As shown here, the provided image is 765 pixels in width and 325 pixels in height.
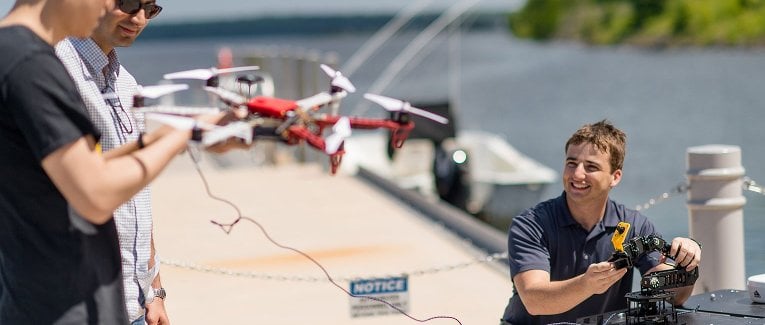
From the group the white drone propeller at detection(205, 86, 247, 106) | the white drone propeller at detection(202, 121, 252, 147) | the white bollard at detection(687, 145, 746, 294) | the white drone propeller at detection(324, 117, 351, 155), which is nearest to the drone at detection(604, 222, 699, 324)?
the white drone propeller at detection(324, 117, 351, 155)

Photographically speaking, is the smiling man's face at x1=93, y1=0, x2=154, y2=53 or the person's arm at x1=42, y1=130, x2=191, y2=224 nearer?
the person's arm at x1=42, y1=130, x2=191, y2=224

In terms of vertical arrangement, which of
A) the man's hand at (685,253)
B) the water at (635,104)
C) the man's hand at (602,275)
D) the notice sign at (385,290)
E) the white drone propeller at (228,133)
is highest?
the water at (635,104)

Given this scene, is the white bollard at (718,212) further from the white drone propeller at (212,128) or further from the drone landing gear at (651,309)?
the white drone propeller at (212,128)

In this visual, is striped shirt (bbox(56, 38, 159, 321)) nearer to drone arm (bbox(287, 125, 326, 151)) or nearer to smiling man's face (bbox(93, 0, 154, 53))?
smiling man's face (bbox(93, 0, 154, 53))

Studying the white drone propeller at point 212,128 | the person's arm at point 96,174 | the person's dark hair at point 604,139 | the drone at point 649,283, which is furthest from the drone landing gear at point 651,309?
the person's arm at point 96,174

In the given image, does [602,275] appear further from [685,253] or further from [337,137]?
[337,137]

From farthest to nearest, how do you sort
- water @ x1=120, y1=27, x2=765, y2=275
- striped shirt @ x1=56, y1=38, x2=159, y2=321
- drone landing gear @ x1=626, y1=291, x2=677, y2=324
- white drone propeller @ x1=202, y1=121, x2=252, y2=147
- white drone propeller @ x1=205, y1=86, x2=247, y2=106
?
water @ x1=120, y1=27, x2=765, y2=275 < drone landing gear @ x1=626, y1=291, x2=677, y2=324 < striped shirt @ x1=56, y1=38, x2=159, y2=321 < white drone propeller @ x1=205, y1=86, x2=247, y2=106 < white drone propeller @ x1=202, y1=121, x2=252, y2=147
